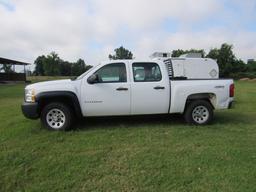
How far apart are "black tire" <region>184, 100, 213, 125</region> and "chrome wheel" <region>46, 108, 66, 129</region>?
3128mm

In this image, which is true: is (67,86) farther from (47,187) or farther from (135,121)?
(47,187)

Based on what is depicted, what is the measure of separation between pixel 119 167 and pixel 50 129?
9.03 ft

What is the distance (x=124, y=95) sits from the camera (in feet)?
21.6

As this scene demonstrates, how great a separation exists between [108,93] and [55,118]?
4.59ft

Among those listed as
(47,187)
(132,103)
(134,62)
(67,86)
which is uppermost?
(134,62)

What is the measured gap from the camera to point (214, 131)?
21.2 ft

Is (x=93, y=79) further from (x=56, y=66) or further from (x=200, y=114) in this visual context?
(x=56, y=66)

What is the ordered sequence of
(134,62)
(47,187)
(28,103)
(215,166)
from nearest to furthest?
(47,187), (215,166), (28,103), (134,62)

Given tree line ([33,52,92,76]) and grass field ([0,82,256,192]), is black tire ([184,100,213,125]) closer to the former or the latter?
grass field ([0,82,256,192])

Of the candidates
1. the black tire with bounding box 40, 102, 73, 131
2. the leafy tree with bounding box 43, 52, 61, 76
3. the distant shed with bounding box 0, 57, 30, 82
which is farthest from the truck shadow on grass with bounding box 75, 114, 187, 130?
the leafy tree with bounding box 43, 52, 61, 76

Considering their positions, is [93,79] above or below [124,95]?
above

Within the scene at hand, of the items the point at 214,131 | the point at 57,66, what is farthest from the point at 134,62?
the point at 57,66

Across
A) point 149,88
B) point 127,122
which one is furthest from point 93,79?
point 127,122

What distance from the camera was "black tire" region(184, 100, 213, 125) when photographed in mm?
6996
